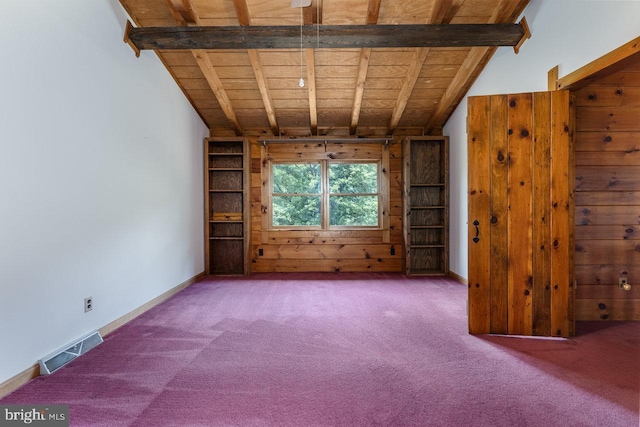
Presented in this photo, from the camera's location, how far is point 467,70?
3674mm

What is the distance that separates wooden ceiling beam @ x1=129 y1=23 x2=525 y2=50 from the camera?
9.85ft

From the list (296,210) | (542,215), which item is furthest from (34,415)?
(296,210)

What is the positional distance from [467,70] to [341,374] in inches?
146

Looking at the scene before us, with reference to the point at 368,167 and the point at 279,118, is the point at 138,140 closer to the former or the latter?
the point at 279,118

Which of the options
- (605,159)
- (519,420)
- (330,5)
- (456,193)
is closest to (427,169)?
(456,193)

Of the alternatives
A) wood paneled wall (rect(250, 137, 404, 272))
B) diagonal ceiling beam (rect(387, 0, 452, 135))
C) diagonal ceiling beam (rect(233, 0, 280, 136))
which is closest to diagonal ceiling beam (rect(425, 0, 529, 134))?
diagonal ceiling beam (rect(387, 0, 452, 135))

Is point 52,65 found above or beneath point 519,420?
above

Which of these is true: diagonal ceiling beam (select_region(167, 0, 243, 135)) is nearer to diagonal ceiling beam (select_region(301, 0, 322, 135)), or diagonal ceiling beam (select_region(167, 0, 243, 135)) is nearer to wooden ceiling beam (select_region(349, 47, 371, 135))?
diagonal ceiling beam (select_region(301, 0, 322, 135))

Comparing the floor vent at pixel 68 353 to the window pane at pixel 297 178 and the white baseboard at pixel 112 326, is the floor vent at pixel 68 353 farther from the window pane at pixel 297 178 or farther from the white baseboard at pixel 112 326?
the window pane at pixel 297 178

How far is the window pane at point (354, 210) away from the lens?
5109mm

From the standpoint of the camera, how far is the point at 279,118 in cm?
478

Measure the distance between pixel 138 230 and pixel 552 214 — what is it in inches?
150

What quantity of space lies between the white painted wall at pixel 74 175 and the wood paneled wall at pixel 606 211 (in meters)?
4.24

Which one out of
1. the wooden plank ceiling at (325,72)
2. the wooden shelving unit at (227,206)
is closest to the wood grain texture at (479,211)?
the wooden plank ceiling at (325,72)
